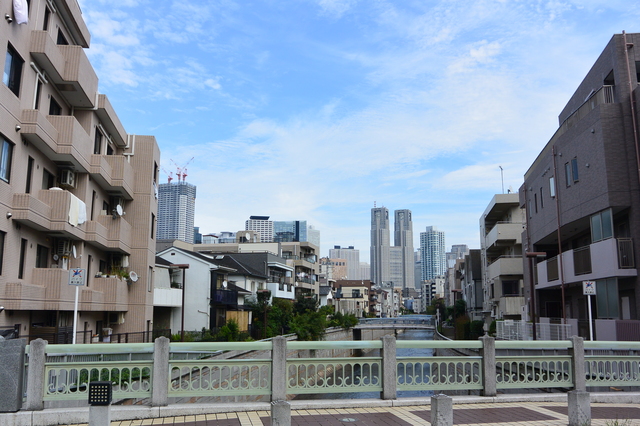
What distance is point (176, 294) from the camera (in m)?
39.7

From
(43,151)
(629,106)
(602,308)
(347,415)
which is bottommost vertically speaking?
(347,415)

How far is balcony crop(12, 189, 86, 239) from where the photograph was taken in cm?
1886

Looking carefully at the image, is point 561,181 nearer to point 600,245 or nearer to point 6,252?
point 600,245

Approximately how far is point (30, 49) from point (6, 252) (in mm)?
7397

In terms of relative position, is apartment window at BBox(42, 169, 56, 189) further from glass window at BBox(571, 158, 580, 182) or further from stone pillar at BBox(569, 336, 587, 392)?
glass window at BBox(571, 158, 580, 182)

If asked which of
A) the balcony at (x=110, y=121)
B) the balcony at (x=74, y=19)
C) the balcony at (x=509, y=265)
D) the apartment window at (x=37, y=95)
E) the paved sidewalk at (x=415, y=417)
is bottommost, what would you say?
the paved sidewalk at (x=415, y=417)

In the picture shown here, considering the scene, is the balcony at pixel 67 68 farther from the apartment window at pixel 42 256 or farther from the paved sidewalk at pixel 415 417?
the paved sidewalk at pixel 415 417

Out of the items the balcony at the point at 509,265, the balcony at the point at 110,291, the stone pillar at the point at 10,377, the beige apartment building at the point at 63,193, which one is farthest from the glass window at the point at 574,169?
the stone pillar at the point at 10,377

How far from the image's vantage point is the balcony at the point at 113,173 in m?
25.2

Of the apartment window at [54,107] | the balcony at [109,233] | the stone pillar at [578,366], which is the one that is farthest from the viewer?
the balcony at [109,233]

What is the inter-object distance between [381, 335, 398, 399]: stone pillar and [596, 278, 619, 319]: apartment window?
15.3 m

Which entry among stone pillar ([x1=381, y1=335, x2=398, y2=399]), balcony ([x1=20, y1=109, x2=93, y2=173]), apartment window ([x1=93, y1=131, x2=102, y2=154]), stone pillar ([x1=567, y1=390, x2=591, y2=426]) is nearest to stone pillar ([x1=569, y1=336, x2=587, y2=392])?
stone pillar ([x1=567, y1=390, x2=591, y2=426])

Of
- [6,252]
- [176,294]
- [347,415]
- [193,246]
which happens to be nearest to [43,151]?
[6,252]

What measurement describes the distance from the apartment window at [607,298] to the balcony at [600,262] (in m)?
0.31
